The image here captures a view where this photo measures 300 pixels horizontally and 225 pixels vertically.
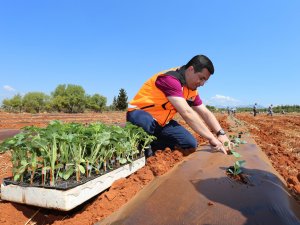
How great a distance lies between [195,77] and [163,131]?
1194mm

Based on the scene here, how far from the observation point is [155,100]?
464cm

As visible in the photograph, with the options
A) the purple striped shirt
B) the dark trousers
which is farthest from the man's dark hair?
the dark trousers

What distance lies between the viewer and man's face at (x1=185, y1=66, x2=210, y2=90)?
4.09 metres

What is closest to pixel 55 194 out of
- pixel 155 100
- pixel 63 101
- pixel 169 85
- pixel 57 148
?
pixel 57 148

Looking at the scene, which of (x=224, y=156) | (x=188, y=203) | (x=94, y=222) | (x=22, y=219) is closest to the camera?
(x=188, y=203)

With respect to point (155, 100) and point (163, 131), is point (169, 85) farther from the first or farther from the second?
point (163, 131)

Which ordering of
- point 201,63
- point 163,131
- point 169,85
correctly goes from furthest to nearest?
1. point 163,131
2. point 169,85
3. point 201,63

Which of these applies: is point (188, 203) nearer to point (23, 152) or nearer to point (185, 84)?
point (23, 152)

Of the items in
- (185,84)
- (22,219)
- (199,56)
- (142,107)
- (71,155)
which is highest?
(199,56)

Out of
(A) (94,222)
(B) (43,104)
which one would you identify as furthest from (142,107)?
(B) (43,104)

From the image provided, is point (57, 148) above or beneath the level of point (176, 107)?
beneath

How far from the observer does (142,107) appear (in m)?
4.80

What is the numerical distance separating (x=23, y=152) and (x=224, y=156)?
2.37m

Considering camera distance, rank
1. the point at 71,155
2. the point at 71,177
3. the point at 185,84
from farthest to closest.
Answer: the point at 185,84
the point at 71,155
the point at 71,177
